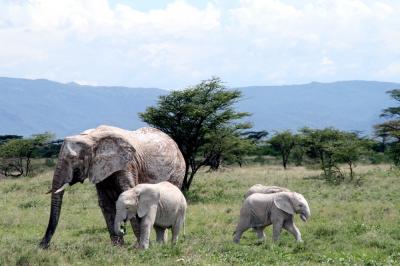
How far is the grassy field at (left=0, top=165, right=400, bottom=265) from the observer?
38.7ft

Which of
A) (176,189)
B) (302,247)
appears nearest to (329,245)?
(302,247)

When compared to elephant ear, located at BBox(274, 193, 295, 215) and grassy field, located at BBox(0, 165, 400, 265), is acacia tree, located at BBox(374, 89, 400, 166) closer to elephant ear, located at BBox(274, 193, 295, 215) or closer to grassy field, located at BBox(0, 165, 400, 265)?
grassy field, located at BBox(0, 165, 400, 265)

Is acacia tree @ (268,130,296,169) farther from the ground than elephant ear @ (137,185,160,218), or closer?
closer

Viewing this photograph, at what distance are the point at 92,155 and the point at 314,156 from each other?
42314mm

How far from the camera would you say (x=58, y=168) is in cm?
1252

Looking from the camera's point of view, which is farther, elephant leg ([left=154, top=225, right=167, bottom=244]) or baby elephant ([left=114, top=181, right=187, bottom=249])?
elephant leg ([left=154, top=225, right=167, bottom=244])

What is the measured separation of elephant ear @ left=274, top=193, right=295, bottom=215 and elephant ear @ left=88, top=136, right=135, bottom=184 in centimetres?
362

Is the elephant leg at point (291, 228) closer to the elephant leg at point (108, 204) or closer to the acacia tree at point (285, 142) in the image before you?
the elephant leg at point (108, 204)

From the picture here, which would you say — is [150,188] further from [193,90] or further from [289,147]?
[289,147]

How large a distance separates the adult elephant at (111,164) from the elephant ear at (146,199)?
0.61 meters

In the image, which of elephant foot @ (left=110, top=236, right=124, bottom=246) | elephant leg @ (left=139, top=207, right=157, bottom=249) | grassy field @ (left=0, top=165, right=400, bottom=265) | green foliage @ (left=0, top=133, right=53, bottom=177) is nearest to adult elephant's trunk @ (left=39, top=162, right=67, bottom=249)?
grassy field @ (left=0, top=165, right=400, bottom=265)

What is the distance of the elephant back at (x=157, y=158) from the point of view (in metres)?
13.7

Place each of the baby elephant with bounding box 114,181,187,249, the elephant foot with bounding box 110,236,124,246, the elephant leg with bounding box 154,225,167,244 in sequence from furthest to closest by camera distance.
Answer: the elephant leg with bounding box 154,225,167,244 < the elephant foot with bounding box 110,236,124,246 < the baby elephant with bounding box 114,181,187,249

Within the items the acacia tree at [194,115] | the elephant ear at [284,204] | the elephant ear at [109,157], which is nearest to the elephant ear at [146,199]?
the elephant ear at [109,157]
